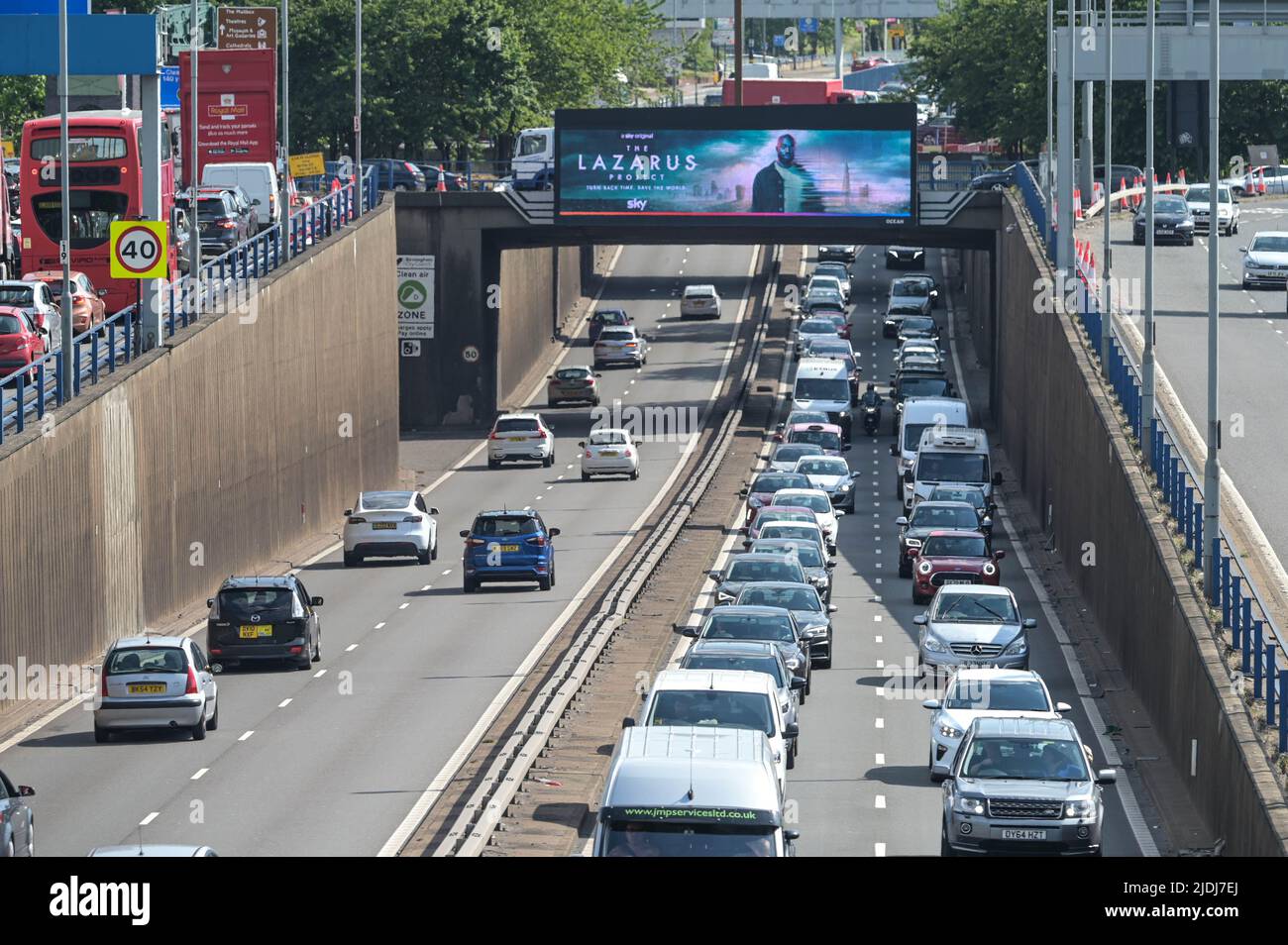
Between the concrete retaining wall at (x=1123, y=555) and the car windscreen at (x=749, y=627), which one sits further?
the car windscreen at (x=749, y=627)

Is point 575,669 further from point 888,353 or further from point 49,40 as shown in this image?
point 888,353

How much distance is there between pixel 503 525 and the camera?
42.5m

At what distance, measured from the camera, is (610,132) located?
6838 cm

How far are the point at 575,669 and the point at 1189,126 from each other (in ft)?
152

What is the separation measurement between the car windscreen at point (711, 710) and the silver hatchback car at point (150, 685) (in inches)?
287

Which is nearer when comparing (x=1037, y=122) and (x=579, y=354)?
(x=579, y=354)

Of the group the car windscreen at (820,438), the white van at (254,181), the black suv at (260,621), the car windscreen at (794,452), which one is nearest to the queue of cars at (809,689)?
the car windscreen at (794,452)

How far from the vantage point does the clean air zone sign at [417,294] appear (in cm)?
7106

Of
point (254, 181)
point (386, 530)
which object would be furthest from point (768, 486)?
point (254, 181)

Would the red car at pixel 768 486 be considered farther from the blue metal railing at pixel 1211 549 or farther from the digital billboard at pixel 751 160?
the digital billboard at pixel 751 160

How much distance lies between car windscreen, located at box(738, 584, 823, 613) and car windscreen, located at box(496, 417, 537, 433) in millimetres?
28954

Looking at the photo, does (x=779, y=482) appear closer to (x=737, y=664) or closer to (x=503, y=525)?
(x=503, y=525)

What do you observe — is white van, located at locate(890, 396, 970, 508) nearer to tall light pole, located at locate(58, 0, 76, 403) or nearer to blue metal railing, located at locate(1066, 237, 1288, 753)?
blue metal railing, located at locate(1066, 237, 1288, 753)

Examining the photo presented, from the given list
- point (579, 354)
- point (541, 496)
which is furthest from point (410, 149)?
point (541, 496)
